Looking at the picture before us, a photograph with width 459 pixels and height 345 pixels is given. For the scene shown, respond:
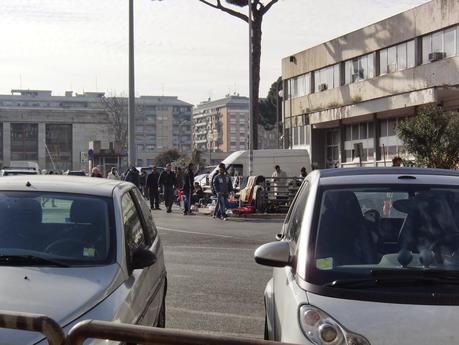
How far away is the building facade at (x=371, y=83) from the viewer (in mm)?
31969

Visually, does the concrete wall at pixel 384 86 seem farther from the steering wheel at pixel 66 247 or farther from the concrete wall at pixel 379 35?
the steering wheel at pixel 66 247

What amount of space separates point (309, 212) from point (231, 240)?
1128cm

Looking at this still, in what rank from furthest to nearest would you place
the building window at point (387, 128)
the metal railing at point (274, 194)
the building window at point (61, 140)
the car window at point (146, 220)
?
1. the building window at point (61, 140)
2. the building window at point (387, 128)
3. the metal railing at point (274, 194)
4. the car window at point (146, 220)

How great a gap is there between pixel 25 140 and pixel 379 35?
7752 centimetres

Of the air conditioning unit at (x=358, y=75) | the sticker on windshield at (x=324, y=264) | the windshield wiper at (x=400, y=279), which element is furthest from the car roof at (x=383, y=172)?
the air conditioning unit at (x=358, y=75)

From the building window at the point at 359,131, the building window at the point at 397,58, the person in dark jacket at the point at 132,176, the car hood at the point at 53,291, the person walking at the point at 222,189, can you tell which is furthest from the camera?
the building window at the point at 359,131

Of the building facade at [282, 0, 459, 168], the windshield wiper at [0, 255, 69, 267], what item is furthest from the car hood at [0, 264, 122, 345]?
the building facade at [282, 0, 459, 168]

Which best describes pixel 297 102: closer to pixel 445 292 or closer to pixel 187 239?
pixel 187 239

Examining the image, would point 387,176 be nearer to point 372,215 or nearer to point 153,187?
point 372,215

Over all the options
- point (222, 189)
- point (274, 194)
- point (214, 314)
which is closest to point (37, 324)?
point (214, 314)

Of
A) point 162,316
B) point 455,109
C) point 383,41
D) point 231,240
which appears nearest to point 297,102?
point 383,41

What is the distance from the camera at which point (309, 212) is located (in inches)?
174

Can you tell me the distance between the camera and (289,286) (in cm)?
425

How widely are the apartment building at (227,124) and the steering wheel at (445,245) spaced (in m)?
169
